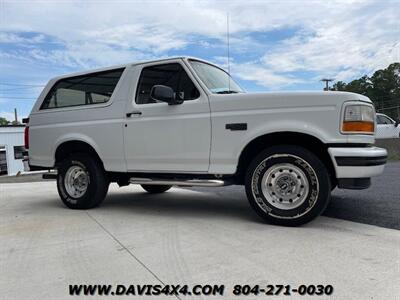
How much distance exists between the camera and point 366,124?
4113 millimetres

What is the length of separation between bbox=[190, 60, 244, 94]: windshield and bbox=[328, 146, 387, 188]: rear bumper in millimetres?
1666

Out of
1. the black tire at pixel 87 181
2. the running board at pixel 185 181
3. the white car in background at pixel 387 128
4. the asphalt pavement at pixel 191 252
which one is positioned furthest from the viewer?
the white car in background at pixel 387 128

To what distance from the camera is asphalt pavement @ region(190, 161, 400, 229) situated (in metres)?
4.51

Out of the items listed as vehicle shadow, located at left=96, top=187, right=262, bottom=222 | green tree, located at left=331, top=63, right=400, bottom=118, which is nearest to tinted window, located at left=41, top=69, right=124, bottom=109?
vehicle shadow, located at left=96, top=187, right=262, bottom=222

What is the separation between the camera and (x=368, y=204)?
17.3 ft

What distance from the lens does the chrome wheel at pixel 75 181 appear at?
5871 mm

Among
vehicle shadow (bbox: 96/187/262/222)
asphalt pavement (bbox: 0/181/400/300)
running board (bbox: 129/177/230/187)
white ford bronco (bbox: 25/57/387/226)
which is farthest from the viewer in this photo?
vehicle shadow (bbox: 96/187/262/222)

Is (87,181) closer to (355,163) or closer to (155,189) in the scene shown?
(155,189)

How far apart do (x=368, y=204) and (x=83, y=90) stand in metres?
4.31

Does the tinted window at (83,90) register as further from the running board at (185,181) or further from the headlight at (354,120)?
the headlight at (354,120)

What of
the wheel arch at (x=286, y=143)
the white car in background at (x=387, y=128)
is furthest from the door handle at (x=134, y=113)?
the white car in background at (x=387, y=128)

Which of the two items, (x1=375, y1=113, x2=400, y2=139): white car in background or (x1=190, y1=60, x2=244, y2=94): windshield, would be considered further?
(x1=375, y1=113, x2=400, y2=139): white car in background

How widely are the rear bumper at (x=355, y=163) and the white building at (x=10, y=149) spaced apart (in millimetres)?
33635

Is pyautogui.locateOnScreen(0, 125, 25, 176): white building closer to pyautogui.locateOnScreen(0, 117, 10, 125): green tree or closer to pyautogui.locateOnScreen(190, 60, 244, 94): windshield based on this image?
pyautogui.locateOnScreen(190, 60, 244, 94): windshield
